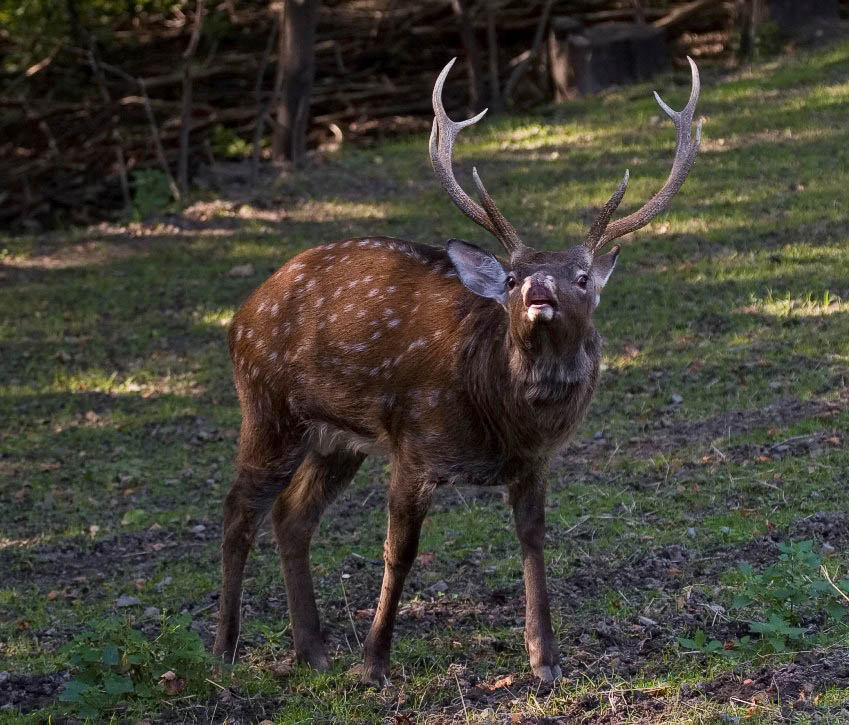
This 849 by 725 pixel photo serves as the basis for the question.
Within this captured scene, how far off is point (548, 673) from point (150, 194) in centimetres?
971

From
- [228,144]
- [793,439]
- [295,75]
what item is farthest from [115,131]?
[793,439]

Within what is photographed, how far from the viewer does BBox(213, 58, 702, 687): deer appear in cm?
491

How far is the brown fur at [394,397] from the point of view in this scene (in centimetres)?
491

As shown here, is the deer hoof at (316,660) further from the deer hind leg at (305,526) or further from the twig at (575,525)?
the twig at (575,525)

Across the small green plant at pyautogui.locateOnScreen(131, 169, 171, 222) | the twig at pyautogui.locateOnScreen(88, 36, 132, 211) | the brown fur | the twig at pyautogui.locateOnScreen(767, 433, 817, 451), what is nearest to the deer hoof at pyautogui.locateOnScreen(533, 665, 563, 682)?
the brown fur

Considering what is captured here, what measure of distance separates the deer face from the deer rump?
6 centimetres

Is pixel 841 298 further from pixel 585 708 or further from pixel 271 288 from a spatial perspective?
pixel 585 708

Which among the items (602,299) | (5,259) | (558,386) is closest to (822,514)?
(558,386)

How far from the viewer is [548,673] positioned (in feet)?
16.3

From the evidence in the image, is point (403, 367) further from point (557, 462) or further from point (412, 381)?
point (557, 462)

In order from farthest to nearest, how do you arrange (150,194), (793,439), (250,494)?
1. (150,194)
2. (793,439)
3. (250,494)

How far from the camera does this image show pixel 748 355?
8469 mm

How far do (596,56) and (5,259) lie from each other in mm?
6712

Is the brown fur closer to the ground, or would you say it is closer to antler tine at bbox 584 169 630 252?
antler tine at bbox 584 169 630 252
